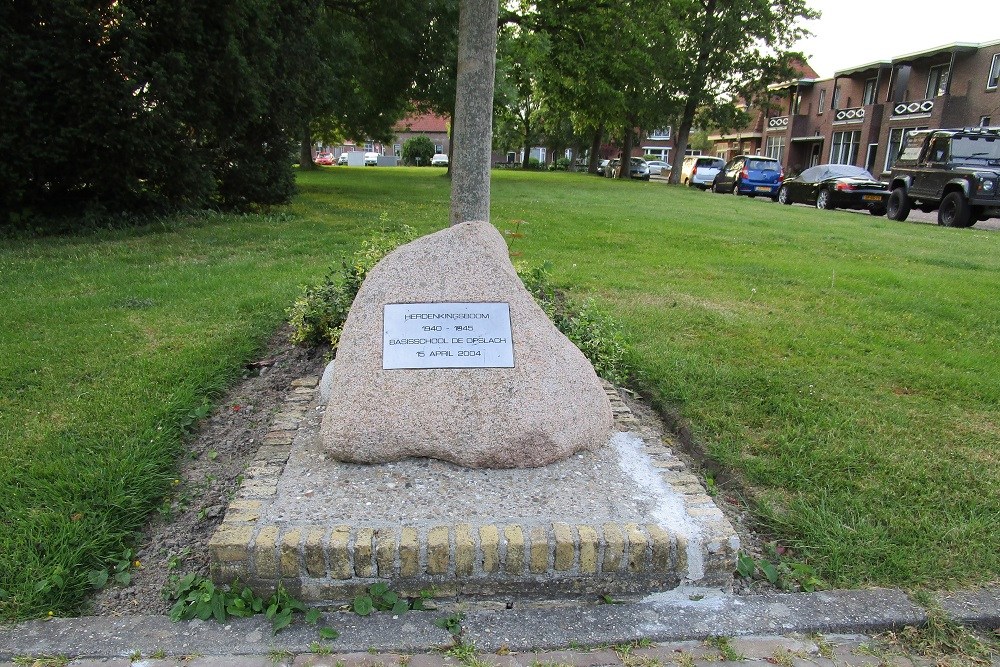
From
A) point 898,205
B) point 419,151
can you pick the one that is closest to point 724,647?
point 898,205

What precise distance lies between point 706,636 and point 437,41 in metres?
17.8

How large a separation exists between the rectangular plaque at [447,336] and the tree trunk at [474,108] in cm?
167

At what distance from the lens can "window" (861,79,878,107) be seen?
1457 inches

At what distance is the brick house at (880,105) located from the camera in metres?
30.6

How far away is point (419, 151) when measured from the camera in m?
57.9

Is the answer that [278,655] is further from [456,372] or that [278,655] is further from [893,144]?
[893,144]

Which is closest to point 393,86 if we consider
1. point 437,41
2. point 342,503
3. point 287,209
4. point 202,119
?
point 437,41

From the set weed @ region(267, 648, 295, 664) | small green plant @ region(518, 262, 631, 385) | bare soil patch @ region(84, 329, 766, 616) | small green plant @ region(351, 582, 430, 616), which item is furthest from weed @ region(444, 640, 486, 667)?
small green plant @ region(518, 262, 631, 385)

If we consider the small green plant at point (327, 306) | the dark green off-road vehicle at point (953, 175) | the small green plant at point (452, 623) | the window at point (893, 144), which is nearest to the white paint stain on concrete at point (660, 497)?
the small green plant at point (452, 623)

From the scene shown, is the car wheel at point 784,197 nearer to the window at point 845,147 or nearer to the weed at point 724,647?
the window at point 845,147

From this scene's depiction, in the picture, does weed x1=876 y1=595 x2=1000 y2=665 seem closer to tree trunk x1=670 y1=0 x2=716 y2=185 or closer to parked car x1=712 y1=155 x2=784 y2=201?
parked car x1=712 y1=155 x2=784 y2=201

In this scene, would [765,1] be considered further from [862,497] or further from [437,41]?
[862,497]

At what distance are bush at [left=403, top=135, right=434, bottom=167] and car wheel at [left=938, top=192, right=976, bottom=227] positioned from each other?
46.9m

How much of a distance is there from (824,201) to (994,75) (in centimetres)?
1676
